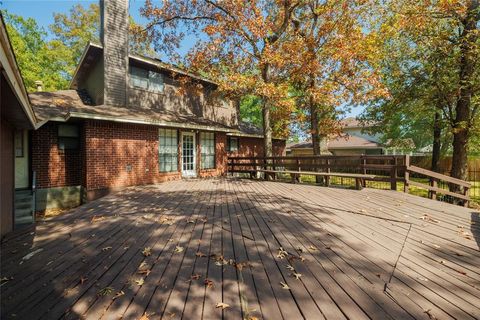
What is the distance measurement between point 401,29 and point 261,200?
1080cm

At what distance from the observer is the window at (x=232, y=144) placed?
51.8 feet

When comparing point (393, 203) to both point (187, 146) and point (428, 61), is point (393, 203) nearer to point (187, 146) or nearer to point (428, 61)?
point (428, 61)

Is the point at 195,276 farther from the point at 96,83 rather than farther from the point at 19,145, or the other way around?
the point at 96,83

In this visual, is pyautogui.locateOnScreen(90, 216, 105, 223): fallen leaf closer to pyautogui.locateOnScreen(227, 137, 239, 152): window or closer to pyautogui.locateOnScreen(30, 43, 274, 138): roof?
pyautogui.locateOnScreen(30, 43, 274, 138): roof

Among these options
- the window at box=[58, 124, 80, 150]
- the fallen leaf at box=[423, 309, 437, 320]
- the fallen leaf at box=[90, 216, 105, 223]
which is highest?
the window at box=[58, 124, 80, 150]

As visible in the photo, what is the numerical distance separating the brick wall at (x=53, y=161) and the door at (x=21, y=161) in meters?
0.22

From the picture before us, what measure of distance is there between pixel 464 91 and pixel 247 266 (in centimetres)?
1237

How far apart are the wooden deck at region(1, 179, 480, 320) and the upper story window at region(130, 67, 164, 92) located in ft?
27.6

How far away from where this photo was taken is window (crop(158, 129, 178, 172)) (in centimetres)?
1125

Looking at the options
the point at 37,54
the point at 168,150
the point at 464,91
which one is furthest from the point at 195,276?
the point at 37,54

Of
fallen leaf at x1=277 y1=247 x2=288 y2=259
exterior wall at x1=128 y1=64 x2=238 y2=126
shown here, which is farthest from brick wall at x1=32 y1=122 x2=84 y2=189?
fallen leaf at x1=277 y1=247 x2=288 y2=259

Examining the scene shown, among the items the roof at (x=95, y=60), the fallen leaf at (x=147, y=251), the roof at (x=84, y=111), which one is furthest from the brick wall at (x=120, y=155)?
the fallen leaf at (x=147, y=251)

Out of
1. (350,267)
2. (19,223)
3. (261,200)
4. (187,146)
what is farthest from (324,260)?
(187,146)

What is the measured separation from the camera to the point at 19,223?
7148 millimetres
